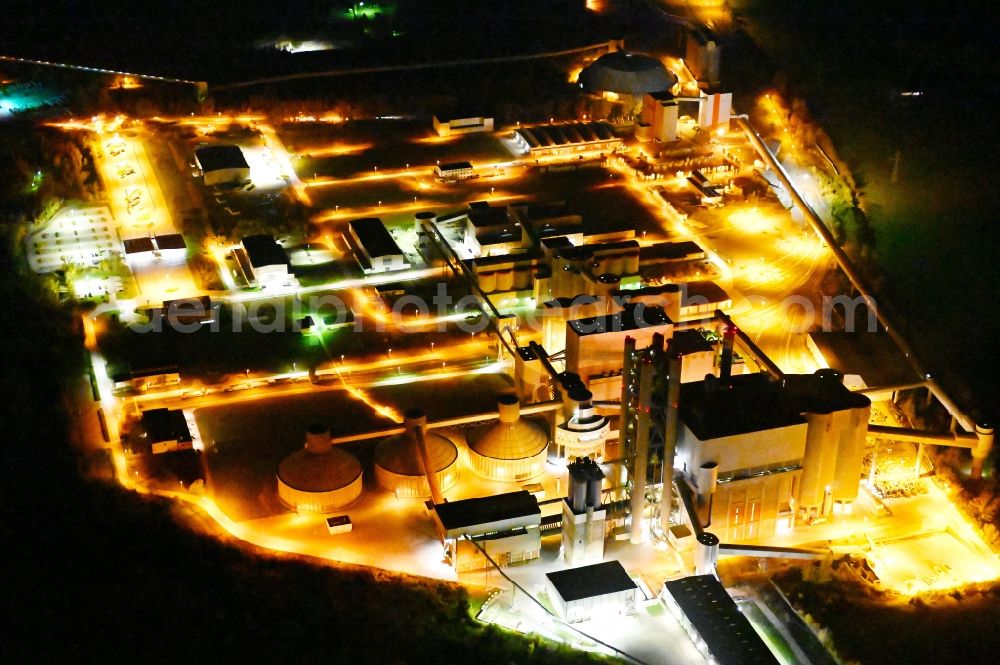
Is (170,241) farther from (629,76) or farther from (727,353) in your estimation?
(629,76)

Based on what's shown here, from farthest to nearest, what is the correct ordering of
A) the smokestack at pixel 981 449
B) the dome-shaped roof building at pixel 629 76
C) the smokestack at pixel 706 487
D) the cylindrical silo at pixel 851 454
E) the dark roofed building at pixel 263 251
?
the dome-shaped roof building at pixel 629 76, the dark roofed building at pixel 263 251, the smokestack at pixel 981 449, the cylindrical silo at pixel 851 454, the smokestack at pixel 706 487

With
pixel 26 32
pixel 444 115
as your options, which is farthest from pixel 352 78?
pixel 26 32

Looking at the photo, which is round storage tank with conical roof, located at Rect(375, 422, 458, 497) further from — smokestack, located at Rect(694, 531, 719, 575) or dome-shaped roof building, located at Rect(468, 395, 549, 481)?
smokestack, located at Rect(694, 531, 719, 575)

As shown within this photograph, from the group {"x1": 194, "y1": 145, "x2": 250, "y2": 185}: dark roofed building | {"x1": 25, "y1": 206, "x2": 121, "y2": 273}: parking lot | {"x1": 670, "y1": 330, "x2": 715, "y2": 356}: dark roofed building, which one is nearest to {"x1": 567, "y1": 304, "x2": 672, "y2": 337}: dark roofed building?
{"x1": 670, "y1": 330, "x2": 715, "y2": 356}: dark roofed building

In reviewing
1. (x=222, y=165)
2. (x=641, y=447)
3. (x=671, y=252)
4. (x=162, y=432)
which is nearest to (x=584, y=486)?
(x=641, y=447)

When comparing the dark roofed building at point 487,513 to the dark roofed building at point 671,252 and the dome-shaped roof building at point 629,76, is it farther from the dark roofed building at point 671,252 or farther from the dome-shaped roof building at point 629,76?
the dome-shaped roof building at point 629,76

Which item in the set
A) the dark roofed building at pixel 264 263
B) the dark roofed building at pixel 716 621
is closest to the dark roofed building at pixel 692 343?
the dark roofed building at pixel 716 621
